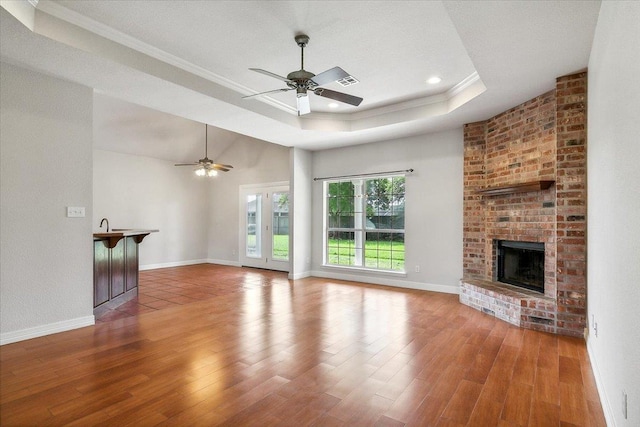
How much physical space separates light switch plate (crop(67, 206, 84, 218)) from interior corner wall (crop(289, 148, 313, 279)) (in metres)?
3.63

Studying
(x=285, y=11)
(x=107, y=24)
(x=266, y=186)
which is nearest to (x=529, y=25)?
(x=285, y=11)

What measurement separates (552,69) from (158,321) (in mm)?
5010

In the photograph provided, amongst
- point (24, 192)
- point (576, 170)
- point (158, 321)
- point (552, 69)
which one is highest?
point (552, 69)

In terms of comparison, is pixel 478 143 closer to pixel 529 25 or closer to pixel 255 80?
pixel 529 25

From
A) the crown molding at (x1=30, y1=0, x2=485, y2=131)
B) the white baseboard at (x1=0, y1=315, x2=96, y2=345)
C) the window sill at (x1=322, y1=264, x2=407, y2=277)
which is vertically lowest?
the white baseboard at (x1=0, y1=315, x2=96, y2=345)

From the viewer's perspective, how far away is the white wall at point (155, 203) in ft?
23.5

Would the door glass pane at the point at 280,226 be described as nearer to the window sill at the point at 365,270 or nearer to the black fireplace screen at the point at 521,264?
the window sill at the point at 365,270

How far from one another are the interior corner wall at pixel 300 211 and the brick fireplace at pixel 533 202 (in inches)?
122

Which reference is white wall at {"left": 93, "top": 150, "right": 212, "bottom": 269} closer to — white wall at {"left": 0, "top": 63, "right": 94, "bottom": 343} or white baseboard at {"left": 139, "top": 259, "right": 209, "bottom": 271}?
white baseboard at {"left": 139, "top": 259, "right": 209, "bottom": 271}

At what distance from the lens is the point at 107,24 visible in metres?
2.92

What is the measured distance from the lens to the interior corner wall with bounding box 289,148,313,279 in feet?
21.9

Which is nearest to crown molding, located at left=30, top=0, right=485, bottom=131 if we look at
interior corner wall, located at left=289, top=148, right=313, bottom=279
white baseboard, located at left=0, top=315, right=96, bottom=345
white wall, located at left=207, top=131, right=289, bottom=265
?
interior corner wall, located at left=289, top=148, right=313, bottom=279

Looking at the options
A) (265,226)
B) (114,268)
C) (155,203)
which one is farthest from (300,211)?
(155,203)

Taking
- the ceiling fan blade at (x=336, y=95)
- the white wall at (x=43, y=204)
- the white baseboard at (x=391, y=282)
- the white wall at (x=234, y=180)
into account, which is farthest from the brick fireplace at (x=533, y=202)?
the white wall at (x=43, y=204)
